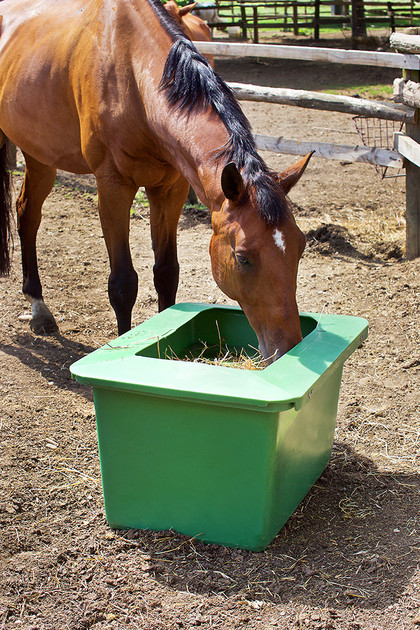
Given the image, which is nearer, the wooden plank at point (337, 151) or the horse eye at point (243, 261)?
the horse eye at point (243, 261)

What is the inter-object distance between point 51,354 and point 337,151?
315cm

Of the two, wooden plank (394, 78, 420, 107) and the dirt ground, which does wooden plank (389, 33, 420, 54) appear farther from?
the dirt ground

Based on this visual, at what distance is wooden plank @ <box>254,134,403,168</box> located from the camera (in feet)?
17.7

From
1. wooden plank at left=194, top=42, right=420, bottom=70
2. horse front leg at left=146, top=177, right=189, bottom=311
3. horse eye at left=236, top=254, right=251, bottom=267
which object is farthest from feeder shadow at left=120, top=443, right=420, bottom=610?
wooden plank at left=194, top=42, right=420, bottom=70

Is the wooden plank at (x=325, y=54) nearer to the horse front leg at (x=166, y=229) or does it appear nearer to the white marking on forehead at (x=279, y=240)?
the horse front leg at (x=166, y=229)

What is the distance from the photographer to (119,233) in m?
3.57

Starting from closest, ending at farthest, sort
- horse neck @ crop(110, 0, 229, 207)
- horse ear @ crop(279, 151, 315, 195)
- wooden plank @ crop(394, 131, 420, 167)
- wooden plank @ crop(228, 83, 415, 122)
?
horse ear @ crop(279, 151, 315, 195) → horse neck @ crop(110, 0, 229, 207) → wooden plank @ crop(394, 131, 420, 167) → wooden plank @ crop(228, 83, 415, 122)

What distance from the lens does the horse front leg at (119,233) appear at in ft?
11.5

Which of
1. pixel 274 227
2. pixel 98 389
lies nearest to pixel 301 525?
pixel 98 389

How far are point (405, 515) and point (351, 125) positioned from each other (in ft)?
23.6

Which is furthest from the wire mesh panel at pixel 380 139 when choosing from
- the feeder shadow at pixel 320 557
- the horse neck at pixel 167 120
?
the feeder shadow at pixel 320 557

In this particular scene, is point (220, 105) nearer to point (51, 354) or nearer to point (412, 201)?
point (51, 354)

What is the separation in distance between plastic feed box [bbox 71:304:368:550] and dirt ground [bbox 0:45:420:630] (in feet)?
0.38

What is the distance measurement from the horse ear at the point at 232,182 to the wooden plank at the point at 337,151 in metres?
3.26
